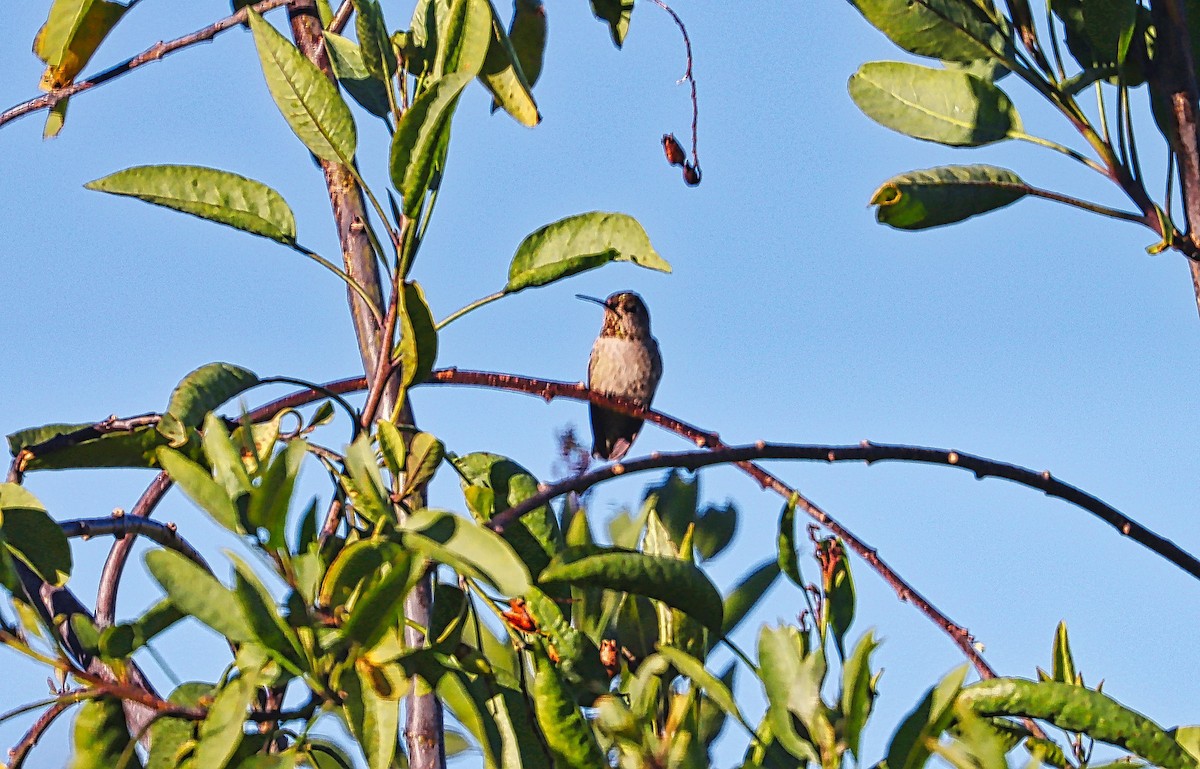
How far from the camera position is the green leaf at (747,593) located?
1.70 metres

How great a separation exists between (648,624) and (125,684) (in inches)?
24.2

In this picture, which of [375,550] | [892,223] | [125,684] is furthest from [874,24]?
[125,684]

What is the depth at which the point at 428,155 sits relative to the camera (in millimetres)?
1596

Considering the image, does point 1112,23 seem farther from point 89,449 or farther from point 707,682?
point 89,449

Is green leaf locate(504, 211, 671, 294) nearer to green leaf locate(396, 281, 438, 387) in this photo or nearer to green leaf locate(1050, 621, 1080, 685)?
green leaf locate(396, 281, 438, 387)

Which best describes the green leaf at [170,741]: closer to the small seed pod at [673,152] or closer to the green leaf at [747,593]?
the green leaf at [747,593]

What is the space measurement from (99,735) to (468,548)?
1.88 feet

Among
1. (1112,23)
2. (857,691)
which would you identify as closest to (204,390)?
(857,691)

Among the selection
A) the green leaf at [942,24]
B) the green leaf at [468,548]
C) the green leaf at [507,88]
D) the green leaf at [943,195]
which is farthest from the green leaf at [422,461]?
the green leaf at [942,24]

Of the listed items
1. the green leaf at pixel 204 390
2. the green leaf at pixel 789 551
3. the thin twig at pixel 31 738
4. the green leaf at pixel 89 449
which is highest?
the green leaf at pixel 204 390

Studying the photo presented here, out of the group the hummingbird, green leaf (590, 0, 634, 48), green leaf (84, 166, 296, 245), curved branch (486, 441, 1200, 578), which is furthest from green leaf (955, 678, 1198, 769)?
the hummingbird

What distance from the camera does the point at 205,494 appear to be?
4.43ft

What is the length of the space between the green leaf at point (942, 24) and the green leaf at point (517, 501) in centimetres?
88

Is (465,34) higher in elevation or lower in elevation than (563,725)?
higher
